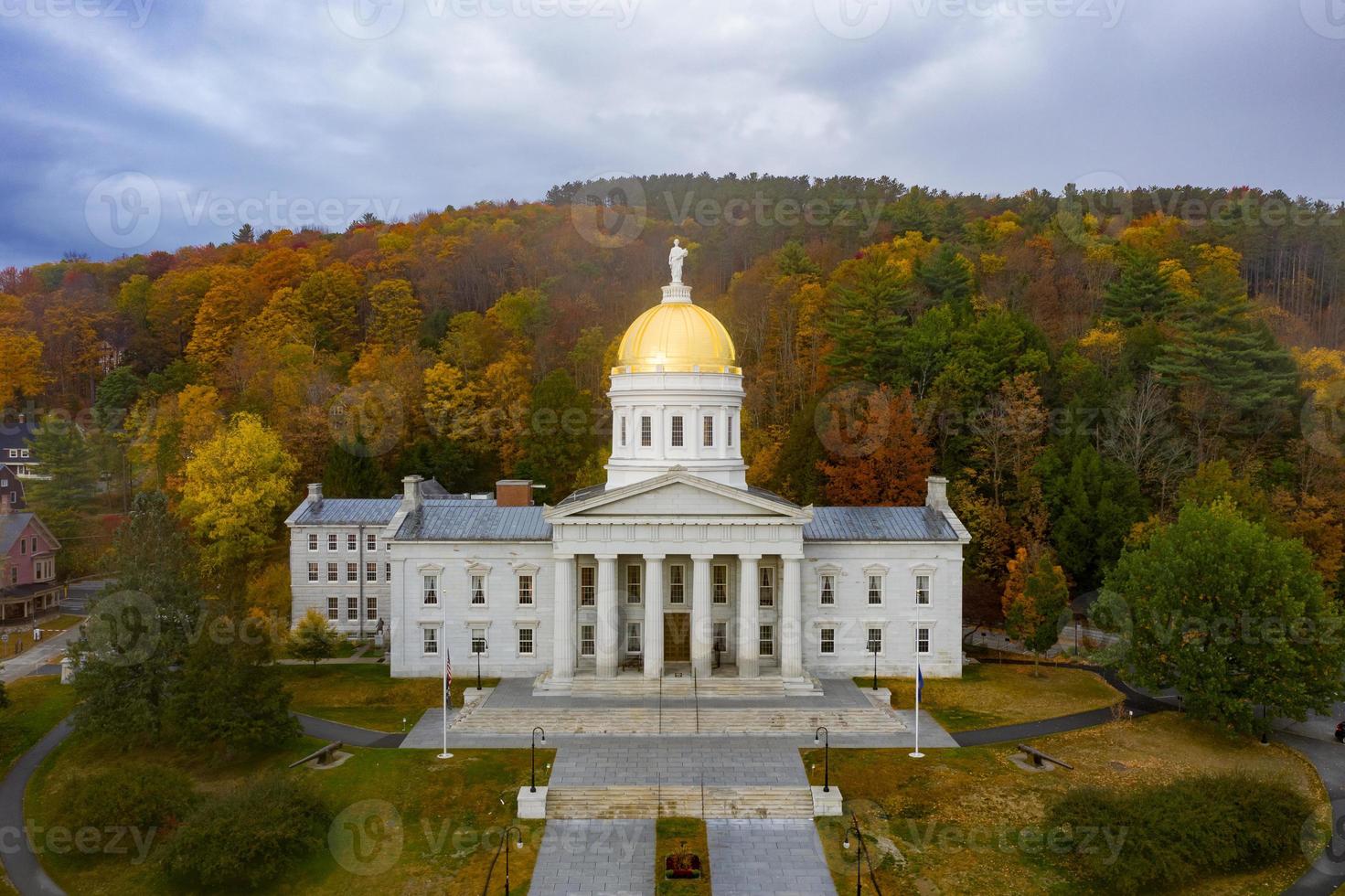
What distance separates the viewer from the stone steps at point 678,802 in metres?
31.6

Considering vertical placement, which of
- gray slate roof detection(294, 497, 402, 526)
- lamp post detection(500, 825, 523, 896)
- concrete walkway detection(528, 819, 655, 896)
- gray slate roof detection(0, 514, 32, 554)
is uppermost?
gray slate roof detection(294, 497, 402, 526)

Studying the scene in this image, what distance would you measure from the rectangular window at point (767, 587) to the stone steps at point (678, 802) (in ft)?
47.5

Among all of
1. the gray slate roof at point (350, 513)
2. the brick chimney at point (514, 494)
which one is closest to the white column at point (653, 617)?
the brick chimney at point (514, 494)

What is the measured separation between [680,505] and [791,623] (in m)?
7.91

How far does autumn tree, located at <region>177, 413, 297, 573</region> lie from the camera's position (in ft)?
193

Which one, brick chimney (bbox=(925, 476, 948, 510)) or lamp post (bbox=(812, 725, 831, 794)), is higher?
brick chimney (bbox=(925, 476, 948, 510))

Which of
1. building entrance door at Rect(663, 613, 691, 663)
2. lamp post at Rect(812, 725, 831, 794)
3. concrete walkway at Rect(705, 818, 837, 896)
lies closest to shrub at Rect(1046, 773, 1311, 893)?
lamp post at Rect(812, 725, 831, 794)

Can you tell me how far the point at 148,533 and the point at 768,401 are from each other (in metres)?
46.9

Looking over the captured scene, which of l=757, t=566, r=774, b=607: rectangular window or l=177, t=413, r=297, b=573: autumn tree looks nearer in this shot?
l=757, t=566, r=774, b=607: rectangular window

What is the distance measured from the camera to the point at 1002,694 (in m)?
43.9

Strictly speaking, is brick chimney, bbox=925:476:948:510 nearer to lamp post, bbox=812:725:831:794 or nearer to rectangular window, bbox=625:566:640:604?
lamp post, bbox=812:725:831:794

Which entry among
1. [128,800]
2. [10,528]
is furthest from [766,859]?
[10,528]

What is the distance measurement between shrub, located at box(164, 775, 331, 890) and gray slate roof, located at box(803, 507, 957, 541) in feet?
88.1

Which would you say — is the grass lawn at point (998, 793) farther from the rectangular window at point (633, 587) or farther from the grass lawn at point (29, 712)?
the grass lawn at point (29, 712)
